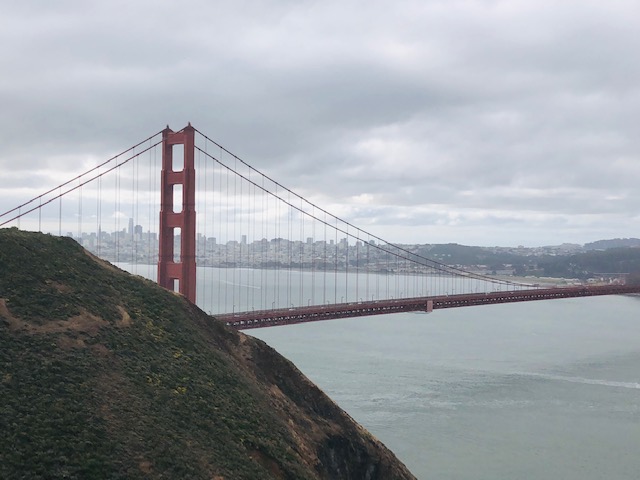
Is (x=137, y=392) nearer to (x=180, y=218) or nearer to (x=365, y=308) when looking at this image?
(x=180, y=218)

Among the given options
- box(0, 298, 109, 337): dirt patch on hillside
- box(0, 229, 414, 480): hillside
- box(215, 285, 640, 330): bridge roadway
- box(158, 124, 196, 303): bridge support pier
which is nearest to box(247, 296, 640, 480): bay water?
box(215, 285, 640, 330): bridge roadway

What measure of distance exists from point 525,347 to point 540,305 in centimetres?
4440

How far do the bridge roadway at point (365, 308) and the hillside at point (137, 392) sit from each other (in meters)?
8.68

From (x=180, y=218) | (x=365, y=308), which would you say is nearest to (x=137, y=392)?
(x=180, y=218)

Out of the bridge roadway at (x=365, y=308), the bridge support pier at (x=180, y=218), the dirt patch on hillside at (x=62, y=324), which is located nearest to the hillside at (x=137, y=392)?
the dirt patch on hillside at (x=62, y=324)

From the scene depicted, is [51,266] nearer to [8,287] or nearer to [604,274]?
[8,287]

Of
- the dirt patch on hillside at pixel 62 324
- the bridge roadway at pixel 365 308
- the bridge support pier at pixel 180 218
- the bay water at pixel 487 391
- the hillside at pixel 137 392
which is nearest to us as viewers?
the hillside at pixel 137 392

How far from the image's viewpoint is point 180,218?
75.5 ft

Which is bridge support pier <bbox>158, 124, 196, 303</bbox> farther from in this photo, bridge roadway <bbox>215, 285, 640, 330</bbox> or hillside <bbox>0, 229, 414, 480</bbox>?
hillside <bbox>0, 229, 414, 480</bbox>

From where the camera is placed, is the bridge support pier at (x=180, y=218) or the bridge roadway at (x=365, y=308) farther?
the bridge roadway at (x=365, y=308)

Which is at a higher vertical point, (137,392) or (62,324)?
(62,324)

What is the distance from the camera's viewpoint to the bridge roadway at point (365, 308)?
25.9m

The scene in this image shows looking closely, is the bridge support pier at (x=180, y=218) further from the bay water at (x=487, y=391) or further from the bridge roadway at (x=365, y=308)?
the bay water at (x=487, y=391)

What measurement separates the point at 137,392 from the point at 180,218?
12795 millimetres
